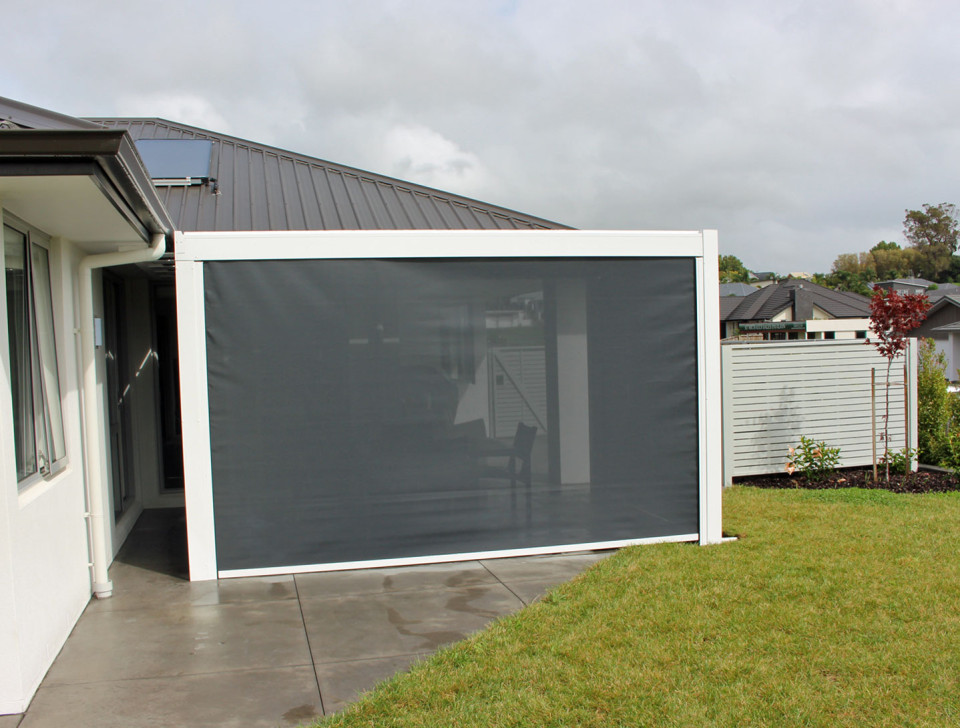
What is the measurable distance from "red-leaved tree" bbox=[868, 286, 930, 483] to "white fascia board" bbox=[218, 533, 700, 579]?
177 inches

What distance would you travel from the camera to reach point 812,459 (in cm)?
1003

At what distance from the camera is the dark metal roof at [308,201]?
293 inches

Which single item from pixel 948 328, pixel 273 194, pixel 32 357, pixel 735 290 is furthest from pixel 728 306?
pixel 32 357

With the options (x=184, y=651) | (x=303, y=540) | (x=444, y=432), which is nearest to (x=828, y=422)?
(x=444, y=432)

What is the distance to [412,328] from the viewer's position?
6582 mm

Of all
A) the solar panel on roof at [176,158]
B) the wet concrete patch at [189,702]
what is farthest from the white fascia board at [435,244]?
the wet concrete patch at [189,702]

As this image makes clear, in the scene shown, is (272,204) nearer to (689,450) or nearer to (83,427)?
(83,427)

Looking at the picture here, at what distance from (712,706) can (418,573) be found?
298cm

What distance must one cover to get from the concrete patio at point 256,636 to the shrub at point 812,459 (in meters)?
4.44

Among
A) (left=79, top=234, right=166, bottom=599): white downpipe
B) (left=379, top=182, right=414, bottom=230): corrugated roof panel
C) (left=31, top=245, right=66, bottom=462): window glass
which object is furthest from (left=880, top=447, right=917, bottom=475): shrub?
(left=31, top=245, right=66, bottom=462): window glass

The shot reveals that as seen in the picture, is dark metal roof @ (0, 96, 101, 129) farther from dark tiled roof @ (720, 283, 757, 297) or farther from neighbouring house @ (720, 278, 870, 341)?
dark tiled roof @ (720, 283, 757, 297)

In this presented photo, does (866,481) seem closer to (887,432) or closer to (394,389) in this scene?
(887,432)

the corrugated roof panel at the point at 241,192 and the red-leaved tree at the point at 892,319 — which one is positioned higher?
the corrugated roof panel at the point at 241,192

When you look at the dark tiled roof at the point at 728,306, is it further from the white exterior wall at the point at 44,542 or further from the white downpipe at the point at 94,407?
the white exterior wall at the point at 44,542
